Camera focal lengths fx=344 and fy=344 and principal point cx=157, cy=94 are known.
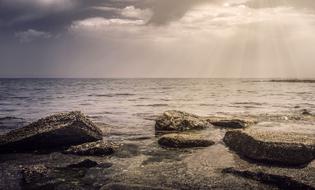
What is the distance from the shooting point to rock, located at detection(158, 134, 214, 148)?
33.7ft

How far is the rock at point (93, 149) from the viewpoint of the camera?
31.1ft

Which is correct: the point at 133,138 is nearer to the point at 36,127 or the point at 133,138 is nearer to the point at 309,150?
the point at 36,127

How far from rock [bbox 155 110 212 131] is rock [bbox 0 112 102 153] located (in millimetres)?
3312

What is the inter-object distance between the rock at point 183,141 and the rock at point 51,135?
2.35 metres

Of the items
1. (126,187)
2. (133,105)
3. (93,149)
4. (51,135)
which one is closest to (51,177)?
(126,187)

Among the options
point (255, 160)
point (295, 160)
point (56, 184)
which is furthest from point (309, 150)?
point (56, 184)

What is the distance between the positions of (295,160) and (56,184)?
17.5 feet

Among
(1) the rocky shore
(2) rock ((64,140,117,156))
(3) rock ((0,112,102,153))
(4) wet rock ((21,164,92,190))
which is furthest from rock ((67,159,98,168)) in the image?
(3) rock ((0,112,102,153))

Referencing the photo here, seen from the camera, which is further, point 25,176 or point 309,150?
point 309,150

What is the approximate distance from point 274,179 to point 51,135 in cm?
639

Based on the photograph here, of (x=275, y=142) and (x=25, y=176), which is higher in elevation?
(x=275, y=142)

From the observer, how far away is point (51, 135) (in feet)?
33.6

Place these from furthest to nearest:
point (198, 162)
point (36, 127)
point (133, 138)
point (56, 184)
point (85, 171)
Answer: point (133, 138) < point (36, 127) < point (198, 162) < point (85, 171) < point (56, 184)

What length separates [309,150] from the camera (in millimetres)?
8055
